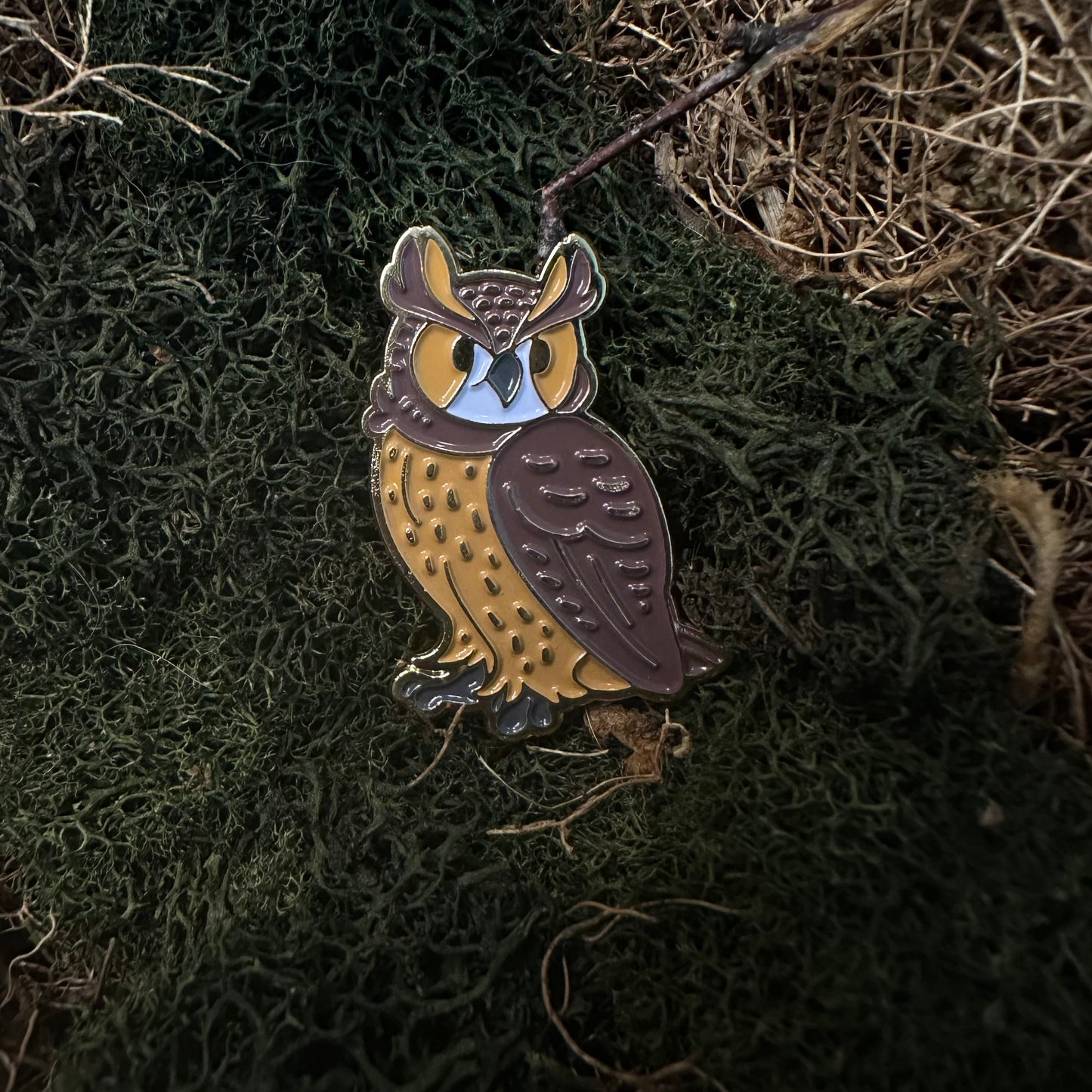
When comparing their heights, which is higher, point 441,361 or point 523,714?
point 441,361

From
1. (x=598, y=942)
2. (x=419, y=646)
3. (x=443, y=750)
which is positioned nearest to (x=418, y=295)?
(x=419, y=646)

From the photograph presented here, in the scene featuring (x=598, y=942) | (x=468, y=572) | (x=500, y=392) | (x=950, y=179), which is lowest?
(x=598, y=942)

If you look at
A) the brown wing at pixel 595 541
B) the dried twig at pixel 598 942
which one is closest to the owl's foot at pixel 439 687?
the brown wing at pixel 595 541

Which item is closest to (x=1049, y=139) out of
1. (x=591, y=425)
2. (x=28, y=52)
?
(x=591, y=425)

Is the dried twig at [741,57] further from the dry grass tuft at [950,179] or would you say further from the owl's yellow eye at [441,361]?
the owl's yellow eye at [441,361]

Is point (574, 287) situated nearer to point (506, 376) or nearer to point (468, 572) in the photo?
point (506, 376)

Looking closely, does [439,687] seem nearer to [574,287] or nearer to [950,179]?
[574,287]

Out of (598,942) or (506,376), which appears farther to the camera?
(506,376)
